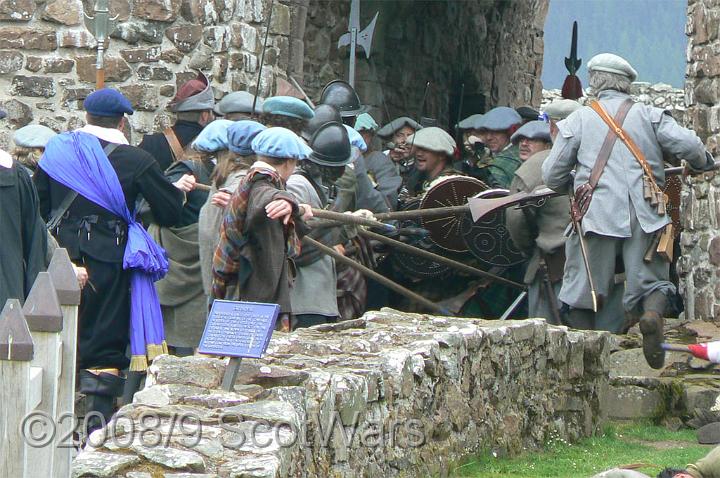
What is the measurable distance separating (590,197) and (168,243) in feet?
7.11

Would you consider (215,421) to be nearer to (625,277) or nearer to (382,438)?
(382,438)

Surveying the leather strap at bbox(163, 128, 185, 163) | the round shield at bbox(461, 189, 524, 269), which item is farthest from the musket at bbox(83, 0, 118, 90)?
the round shield at bbox(461, 189, 524, 269)

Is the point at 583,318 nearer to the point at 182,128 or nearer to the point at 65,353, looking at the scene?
the point at 182,128

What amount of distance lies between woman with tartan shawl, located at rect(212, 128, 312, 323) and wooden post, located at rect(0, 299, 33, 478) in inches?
102

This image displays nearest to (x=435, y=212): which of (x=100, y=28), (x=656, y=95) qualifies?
(x=100, y=28)

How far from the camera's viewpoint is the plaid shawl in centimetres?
688

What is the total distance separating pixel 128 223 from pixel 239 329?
2.83 m

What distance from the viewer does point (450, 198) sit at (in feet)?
31.3

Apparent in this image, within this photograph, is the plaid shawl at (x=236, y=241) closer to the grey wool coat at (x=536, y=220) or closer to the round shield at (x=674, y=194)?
the grey wool coat at (x=536, y=220)

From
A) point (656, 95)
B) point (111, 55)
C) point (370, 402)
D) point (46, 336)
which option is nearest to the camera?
point (46, 336)

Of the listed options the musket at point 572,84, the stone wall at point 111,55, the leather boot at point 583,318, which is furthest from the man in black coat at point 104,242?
the musket at point 572,84

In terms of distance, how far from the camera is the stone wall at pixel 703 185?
10000 mm

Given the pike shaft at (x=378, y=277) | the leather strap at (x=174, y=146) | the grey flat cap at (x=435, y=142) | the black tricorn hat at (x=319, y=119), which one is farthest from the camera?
the grey flat cap at (x=435, y=142)

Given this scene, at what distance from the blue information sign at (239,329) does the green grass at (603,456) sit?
→ 1.58 meters
